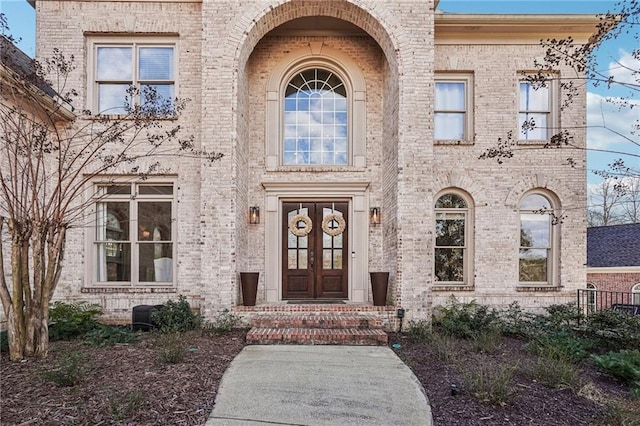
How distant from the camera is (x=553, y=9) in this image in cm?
772

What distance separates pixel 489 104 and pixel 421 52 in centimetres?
219

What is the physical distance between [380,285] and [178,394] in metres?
4.33

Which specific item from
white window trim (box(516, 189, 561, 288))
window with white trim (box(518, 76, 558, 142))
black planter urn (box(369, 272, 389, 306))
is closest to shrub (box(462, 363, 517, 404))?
black planter urn (box(369, 272, 389, 306))

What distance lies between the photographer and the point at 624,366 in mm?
4293

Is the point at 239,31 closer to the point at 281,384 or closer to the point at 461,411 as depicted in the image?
the point at 281,384

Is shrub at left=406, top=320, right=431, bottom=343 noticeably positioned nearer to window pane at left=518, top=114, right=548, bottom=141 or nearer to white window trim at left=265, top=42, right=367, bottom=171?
white window trim at left=265, top=42, right=367, bottom=171

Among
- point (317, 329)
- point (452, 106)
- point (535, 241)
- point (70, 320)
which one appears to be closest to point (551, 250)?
point (535, 241)

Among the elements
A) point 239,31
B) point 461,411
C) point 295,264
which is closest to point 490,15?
point 239,31

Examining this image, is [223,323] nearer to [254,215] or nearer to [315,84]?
[254,215]

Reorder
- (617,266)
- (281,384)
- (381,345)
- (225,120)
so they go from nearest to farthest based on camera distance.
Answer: (281,384)
(381,345)
(225,120)
(617,266)

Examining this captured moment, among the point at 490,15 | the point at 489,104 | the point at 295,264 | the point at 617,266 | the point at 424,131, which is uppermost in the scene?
the point at 490,15

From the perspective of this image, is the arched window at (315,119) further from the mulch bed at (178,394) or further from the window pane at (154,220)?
the mulch bed at (178,394)

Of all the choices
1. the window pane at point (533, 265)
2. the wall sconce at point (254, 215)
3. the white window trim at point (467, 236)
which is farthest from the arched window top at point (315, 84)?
the window pane at point (533, 265)

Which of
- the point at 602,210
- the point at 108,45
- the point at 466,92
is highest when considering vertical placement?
the point at 108,45
